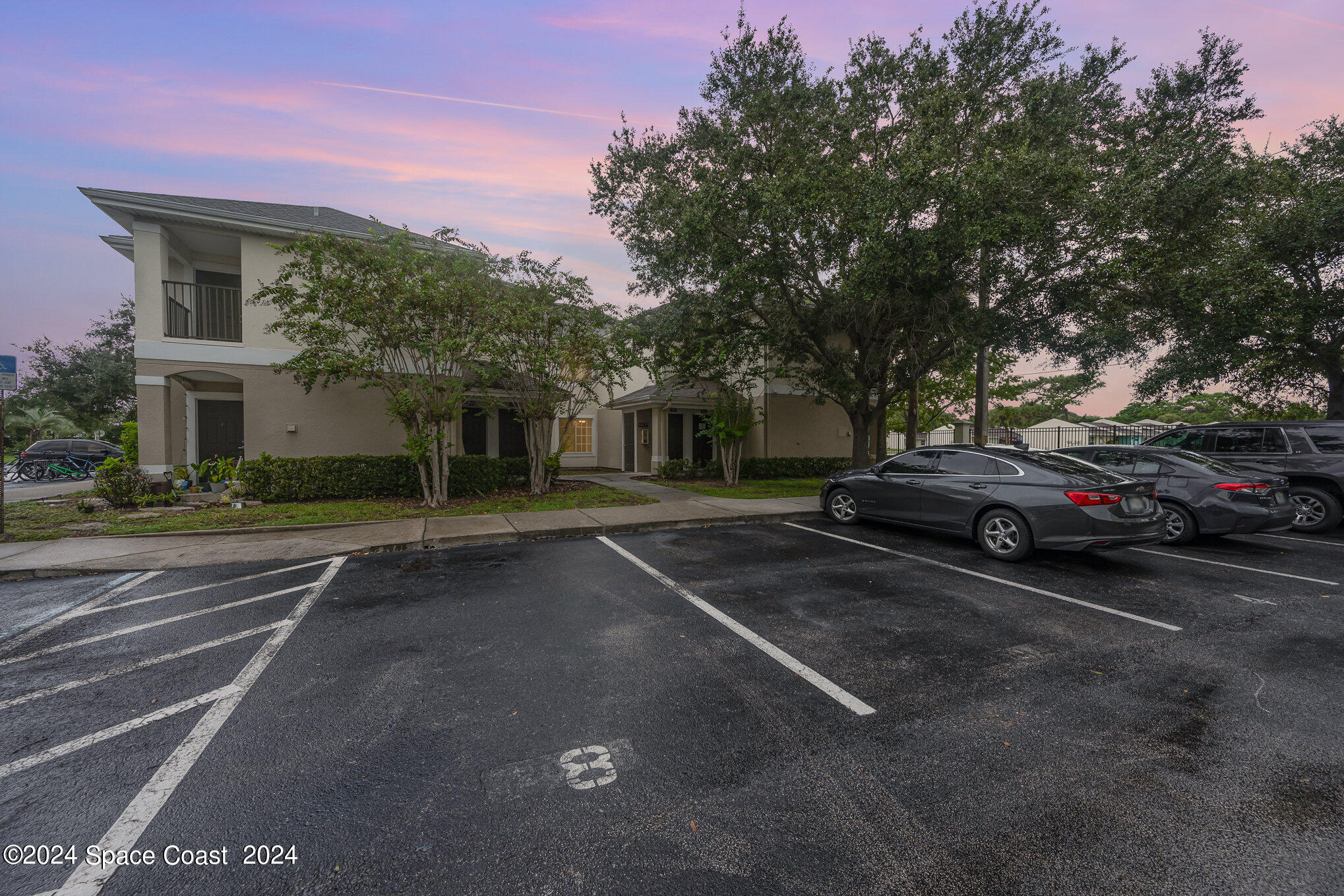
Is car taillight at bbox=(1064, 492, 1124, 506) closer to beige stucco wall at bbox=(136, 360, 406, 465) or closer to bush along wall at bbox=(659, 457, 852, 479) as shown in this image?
bush along wall at bbox=(659, 457, 852, 479)

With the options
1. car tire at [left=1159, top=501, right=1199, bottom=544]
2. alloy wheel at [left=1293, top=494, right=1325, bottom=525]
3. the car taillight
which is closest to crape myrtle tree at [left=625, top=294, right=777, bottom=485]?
the car taillight

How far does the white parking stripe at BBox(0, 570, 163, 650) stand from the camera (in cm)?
434

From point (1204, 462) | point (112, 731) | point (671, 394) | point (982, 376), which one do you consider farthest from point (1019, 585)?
point (671, 394)

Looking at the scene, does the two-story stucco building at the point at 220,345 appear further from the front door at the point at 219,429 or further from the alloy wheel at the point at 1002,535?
the alloy wheel at the point at 1002,535

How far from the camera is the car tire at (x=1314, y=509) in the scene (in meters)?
8.34

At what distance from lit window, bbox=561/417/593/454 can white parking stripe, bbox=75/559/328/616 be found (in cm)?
1516

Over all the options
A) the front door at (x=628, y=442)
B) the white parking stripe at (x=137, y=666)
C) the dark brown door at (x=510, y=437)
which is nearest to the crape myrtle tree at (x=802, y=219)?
the dark brown door at (x=510, y=437)

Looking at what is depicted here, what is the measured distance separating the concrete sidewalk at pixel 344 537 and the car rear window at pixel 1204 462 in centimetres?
550

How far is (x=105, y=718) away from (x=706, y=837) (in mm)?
3663

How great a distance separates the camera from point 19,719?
10.2ft

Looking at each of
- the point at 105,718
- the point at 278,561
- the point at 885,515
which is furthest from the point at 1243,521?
the point at 278,561

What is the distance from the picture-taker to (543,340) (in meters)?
11.7

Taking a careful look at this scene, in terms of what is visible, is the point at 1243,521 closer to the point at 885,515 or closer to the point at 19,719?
the point at 885,515

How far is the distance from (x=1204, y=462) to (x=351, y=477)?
610 inches
